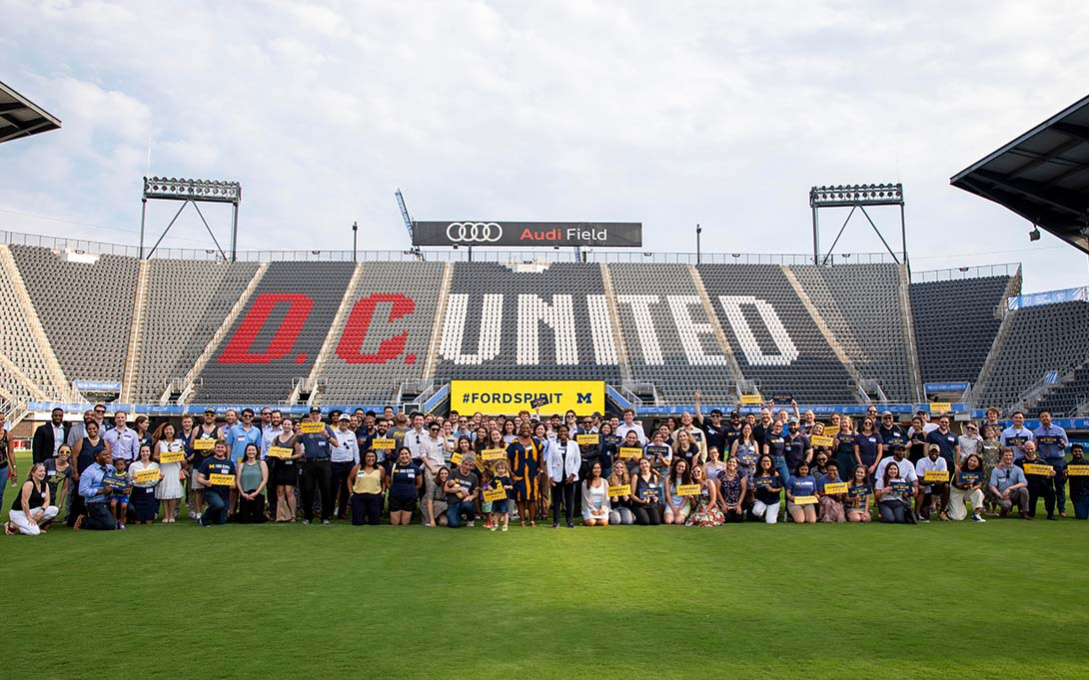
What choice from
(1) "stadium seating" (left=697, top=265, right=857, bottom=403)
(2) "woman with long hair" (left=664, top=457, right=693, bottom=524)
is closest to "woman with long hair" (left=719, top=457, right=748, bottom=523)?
(2) "woman with long hair" (left=664, top=457, right=693, bottom=524)

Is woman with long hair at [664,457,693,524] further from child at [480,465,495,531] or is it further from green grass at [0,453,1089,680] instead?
child at [480,465,495,531]

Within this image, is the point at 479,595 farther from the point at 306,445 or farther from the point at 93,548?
the point at 306,445

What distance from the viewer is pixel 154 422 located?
3641 centimetres

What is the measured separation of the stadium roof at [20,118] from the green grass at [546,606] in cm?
896

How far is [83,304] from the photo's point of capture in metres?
41.9

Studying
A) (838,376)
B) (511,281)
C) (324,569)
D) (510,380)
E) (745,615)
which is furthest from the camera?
(511,281)

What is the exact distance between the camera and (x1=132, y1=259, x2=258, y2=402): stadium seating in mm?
39000

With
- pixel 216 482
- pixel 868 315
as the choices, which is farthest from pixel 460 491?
pixel 868 315

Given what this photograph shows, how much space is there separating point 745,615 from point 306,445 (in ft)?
27.3

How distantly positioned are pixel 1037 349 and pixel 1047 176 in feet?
65.9

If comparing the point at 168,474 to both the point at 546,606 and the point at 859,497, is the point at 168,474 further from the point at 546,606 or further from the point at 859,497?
the point at 859,497

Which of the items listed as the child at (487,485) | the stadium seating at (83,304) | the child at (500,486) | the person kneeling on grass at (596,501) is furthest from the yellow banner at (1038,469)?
the stadium seating at (83,304)

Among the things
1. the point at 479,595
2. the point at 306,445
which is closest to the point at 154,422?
the point at 306,445

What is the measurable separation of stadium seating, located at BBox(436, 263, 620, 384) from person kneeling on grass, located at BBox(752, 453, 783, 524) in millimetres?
25442
